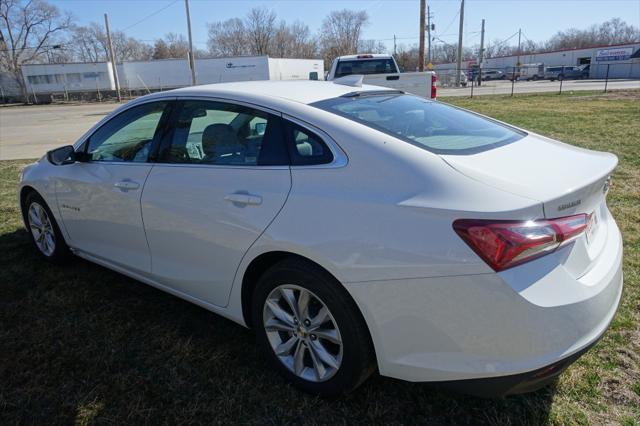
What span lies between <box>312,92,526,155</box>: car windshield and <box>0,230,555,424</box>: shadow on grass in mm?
1309

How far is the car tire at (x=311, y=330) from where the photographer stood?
2.12 metres

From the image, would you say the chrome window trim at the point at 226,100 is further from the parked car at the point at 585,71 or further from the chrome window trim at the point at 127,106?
the parked car at the point at 585,71

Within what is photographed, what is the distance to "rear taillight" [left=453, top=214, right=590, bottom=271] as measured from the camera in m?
1.72

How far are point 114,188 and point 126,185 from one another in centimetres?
17

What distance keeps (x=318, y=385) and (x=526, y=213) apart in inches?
53.1

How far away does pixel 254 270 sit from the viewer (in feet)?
8.17

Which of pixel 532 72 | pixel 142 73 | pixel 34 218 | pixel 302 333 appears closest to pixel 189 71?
pixel 142 73

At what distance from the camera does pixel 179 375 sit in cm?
266

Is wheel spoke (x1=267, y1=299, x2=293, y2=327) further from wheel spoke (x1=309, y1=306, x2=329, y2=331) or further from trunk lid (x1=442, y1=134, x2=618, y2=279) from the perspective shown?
trunk lid (x1=442, y1=134, x2=618, y2=279)

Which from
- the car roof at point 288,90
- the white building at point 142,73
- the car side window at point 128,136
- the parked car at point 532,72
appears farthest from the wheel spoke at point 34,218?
the parked car at point 532,72

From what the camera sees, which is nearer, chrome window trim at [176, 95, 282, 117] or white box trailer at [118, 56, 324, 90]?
chrome window trim at [176, 95, 282, 117]

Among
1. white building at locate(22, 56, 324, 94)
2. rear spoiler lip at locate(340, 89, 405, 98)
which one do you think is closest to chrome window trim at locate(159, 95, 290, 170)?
rear spoiler lip at locate(340, 89, 405, 98)

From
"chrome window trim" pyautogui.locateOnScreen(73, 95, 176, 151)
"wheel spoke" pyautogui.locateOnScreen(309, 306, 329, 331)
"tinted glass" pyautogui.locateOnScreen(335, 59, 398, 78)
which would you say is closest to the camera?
"wheel spoke" pyautogui.locateOnScreen(309, 306, 329, 331)

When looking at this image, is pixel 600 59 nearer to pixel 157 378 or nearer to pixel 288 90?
pixel 288 90
